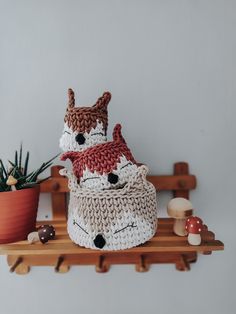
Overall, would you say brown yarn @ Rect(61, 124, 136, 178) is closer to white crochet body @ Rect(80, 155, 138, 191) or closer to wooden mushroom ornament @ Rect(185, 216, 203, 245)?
white crochet body @ Rect(80, 155, 138, 191)

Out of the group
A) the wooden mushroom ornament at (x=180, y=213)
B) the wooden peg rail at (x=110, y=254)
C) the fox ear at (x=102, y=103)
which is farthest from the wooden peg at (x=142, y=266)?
the fox ear at (x=102, y=103)

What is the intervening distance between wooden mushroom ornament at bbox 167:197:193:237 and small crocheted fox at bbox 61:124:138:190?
4.8 inches

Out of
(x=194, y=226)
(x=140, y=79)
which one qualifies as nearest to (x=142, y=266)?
(x=194, y=226)

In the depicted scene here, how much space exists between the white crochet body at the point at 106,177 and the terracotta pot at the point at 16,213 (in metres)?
0.13

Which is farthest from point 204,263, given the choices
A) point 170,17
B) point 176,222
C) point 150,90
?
point 170,17

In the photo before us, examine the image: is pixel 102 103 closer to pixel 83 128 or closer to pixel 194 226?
pixel 83 128

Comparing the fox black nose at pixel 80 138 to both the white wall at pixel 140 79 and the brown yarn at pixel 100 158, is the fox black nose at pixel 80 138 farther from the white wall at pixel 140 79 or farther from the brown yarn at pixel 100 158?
the white wall at pixel 140 79

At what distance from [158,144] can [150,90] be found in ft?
0.41

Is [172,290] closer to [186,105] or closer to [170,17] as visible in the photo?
[186,105]

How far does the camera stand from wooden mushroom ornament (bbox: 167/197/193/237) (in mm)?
586

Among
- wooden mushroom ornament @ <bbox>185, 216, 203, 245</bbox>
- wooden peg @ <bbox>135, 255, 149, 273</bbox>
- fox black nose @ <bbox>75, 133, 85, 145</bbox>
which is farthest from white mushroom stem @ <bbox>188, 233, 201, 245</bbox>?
fox black nose @ <bbox>75, 133, 85, 145</bbox>

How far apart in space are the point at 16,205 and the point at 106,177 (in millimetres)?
188

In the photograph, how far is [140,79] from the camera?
691mm

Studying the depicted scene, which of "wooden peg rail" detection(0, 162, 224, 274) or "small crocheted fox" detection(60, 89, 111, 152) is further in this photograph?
"wooden peg rail" detection(0, 162, 224, 274)
